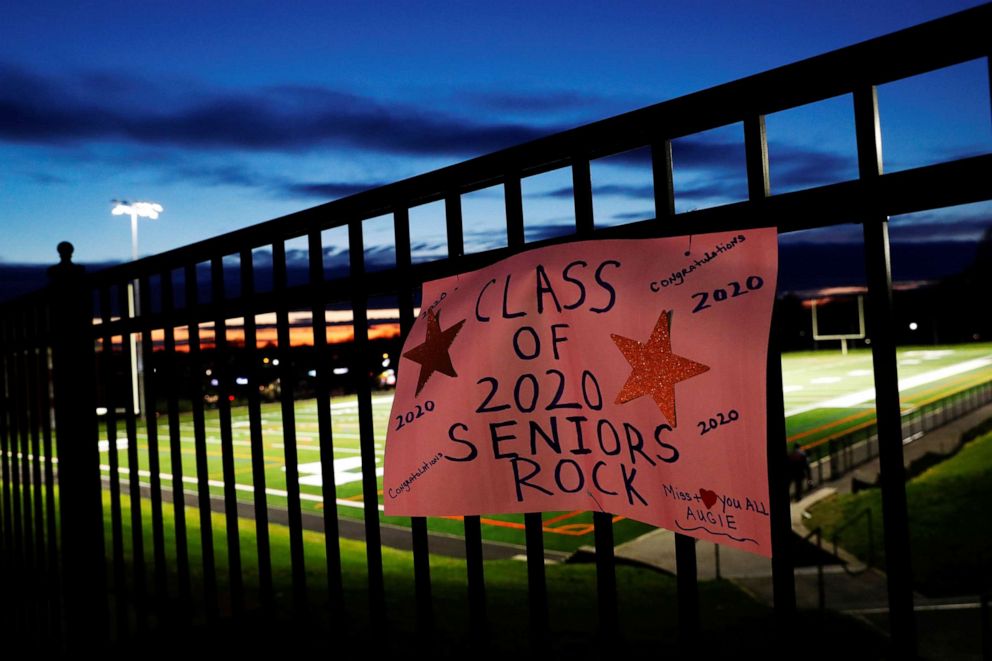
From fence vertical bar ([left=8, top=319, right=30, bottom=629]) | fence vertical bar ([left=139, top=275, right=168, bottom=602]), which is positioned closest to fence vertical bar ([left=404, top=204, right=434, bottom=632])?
fence vertical bar ([left=139, top=275, right=168, bottom=602])

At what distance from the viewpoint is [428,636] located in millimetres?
2227

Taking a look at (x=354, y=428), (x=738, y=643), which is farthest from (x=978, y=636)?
(x=354, y=428)

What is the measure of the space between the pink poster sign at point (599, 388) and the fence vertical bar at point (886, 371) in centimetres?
17

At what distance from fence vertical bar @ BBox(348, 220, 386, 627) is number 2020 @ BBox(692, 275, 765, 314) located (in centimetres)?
101

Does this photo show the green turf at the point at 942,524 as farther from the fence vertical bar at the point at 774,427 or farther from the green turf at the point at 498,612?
the fence vertical bar at the point at 774,427

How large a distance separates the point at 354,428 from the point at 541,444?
36399 mm

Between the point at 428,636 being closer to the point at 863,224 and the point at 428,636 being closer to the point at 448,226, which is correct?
the point at 448,226

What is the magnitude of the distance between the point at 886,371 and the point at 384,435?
32.0 m

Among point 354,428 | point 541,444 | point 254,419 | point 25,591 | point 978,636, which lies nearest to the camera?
point 541,444

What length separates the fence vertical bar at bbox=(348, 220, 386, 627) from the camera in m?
2.31

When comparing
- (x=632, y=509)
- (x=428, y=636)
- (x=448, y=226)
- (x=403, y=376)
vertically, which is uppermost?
(x=448, y=226)

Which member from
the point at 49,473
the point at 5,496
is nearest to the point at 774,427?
the point at 49,473

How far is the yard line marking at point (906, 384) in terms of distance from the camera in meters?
40.8

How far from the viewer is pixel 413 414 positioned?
210 cm
